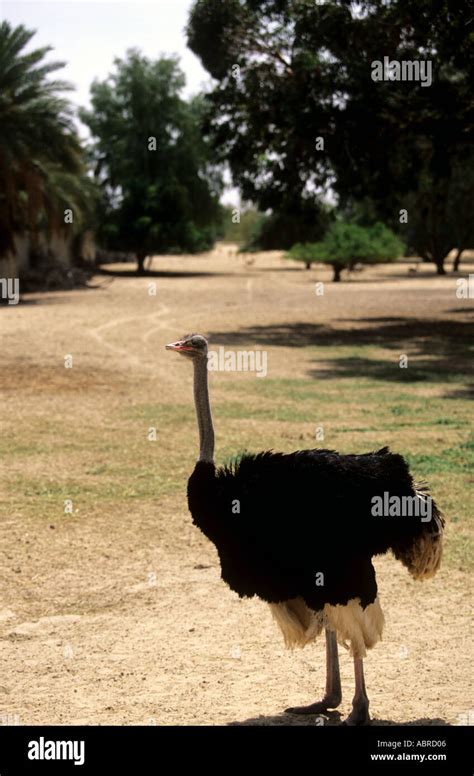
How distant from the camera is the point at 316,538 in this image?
520 centimetres

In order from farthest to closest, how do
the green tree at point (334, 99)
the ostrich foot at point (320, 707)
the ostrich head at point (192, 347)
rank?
1. the green tree at point (334, 99)
2. the ostrich head at point (192, 347)
3. the ostrich foot at point (320, 707)

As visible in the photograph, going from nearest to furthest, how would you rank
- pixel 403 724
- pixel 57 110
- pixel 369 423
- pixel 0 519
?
pixel 403 724
pixel 0 519
pixel 369 423
pixel 57 110

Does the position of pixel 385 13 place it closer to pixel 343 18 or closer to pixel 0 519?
pixel 343 18

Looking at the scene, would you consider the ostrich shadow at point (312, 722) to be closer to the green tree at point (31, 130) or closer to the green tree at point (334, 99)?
the green tree at point (334, 99)

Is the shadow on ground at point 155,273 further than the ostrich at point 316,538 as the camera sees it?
Yes

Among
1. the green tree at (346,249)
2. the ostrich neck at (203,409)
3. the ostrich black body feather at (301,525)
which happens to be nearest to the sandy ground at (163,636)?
the ostrich black body feather at (301,525)

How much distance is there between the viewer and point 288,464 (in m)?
5.49

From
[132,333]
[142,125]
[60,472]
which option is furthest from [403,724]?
[142,125]

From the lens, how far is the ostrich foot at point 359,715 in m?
5.12

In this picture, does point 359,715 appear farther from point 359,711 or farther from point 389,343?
point 389,343

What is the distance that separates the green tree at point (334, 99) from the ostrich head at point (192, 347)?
1571 cm

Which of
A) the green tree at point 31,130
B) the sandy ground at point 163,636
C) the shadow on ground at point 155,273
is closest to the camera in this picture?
the sandy ground at point 163,636

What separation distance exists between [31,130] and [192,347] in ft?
91.2

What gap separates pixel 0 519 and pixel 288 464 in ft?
13.9
